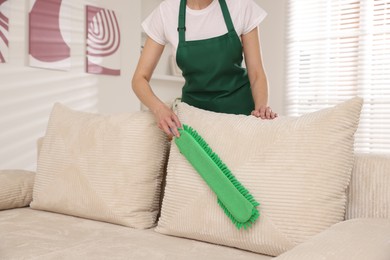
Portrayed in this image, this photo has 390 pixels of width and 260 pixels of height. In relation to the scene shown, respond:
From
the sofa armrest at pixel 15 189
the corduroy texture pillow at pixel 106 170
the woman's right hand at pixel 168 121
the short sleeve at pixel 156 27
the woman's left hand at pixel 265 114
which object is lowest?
the sofa armrest at pixel 15 189

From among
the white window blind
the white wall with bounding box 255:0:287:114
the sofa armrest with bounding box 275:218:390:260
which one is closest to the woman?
the sofa armrest with bounding box 275:218:390:260

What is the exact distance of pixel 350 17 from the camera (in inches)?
151

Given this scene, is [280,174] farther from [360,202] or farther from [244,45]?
[244,45]

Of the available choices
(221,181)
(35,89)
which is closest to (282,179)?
(221,181)

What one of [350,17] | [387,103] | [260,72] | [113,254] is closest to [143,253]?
[113,254]

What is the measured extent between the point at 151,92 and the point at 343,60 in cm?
267

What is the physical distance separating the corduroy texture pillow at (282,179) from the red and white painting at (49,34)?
210 cm

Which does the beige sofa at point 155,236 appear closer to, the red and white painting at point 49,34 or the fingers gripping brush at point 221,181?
the fingers gripping brush at point 221,181

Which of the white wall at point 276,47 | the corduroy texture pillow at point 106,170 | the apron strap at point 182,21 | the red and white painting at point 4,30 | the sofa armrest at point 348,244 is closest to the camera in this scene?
the sofa armrest at point 348,244

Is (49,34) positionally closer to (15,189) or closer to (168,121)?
(15,189)

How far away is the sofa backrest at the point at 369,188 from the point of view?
3.96 ft

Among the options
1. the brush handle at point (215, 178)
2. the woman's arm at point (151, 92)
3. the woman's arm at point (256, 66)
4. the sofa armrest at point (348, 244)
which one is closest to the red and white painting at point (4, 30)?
the woman's arm at point (151, 92)

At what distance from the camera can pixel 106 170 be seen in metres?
1.55

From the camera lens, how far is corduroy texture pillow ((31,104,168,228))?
150cm
